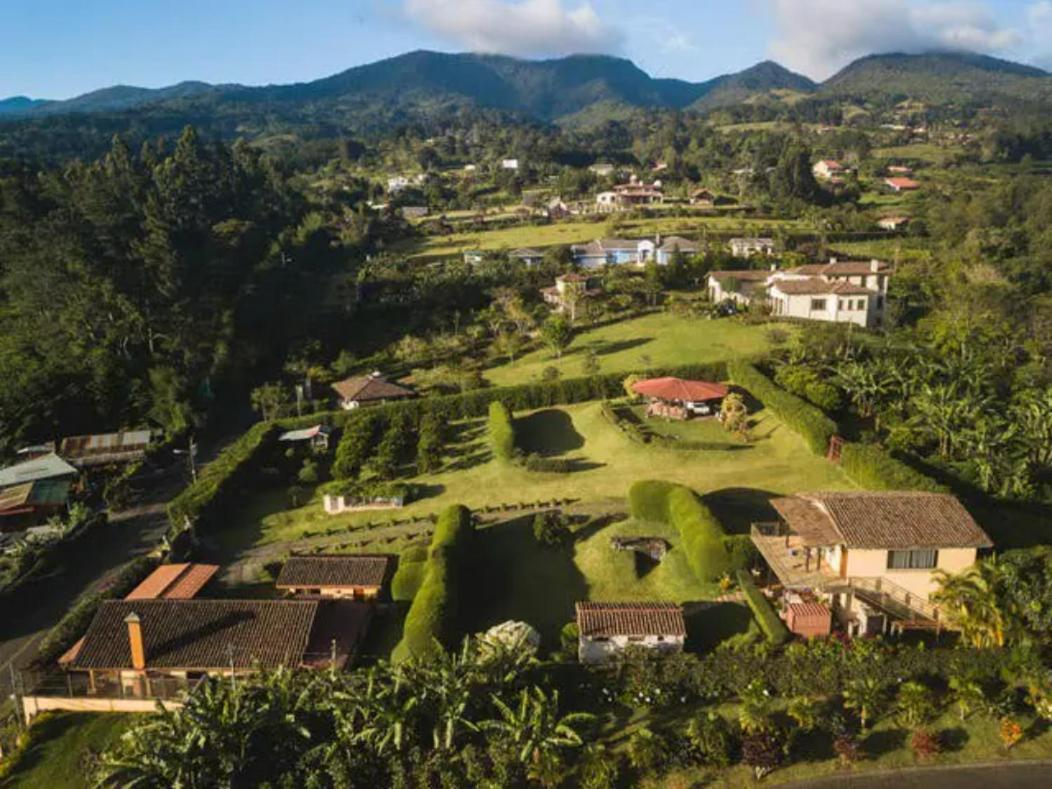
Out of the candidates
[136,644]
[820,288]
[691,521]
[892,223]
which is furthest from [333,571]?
[892,223]

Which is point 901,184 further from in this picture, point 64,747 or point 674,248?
point 64,747

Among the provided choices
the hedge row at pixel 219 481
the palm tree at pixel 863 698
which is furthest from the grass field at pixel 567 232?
the palm tree at pixel 863 698

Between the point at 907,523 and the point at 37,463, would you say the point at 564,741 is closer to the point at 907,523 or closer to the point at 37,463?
the point at 907,523

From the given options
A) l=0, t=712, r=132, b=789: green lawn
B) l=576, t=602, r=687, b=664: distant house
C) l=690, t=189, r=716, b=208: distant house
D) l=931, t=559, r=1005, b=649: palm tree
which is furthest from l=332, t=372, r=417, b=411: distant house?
l=690, t=189, r=716, b=208: distant house

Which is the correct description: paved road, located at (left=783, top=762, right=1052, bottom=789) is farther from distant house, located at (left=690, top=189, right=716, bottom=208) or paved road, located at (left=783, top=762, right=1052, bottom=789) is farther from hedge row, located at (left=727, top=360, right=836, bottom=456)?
distant house, located at (left=690, top=189, right=716, bottom=208)

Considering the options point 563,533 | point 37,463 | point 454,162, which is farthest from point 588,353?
point 454,162
